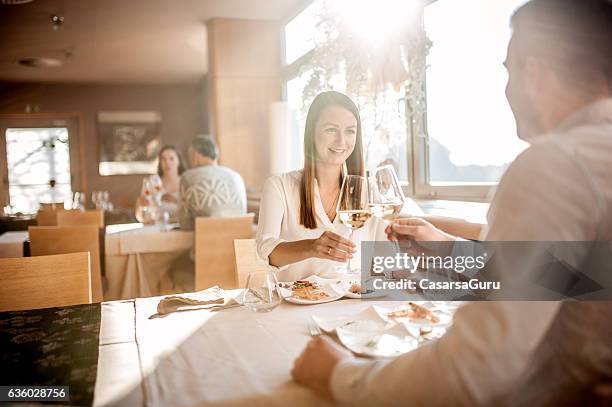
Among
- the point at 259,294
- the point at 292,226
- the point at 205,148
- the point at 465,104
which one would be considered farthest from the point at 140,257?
the point at 259,294

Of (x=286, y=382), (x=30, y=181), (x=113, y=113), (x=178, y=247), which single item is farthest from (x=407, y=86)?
(x=30, y=181)

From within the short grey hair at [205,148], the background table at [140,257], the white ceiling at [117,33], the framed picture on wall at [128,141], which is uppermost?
the white ceiling at [117,33]

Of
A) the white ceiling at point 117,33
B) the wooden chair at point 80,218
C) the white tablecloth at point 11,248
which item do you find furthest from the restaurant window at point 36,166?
the white tablecloth at point 11,248

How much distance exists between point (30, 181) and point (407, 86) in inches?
360

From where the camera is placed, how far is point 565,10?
75cm

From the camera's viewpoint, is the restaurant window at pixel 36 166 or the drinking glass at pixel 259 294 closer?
the drinking glass at pixel 259 294

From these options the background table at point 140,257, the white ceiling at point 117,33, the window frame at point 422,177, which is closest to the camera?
the window frame at point 422,177

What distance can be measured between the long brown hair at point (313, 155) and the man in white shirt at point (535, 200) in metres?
1.33

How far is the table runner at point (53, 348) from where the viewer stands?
0.96 metres

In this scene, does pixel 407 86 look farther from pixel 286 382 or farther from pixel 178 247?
pixel 286 382

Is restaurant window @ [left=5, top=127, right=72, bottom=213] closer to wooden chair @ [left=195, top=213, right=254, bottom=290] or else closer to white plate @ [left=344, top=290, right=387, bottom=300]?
wooden chair @ [left=195, top=213, right=254, bottom=290]

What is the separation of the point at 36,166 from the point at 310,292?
9874 mm

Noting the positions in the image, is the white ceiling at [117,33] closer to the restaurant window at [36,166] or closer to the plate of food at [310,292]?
the restaurant window at [36,166]

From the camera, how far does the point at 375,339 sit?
1.07 m
